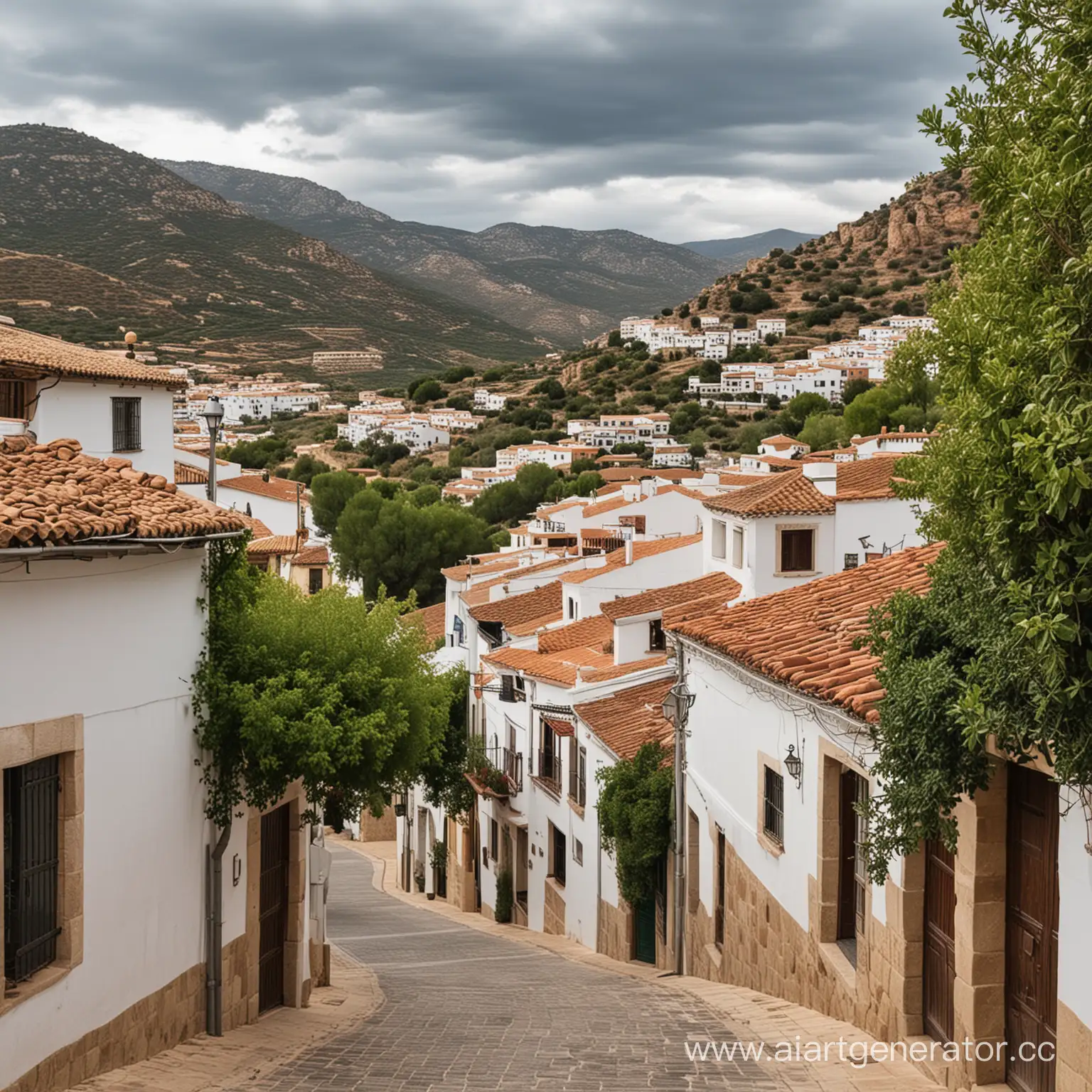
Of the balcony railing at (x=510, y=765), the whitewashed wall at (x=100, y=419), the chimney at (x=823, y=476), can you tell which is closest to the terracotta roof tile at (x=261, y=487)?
the whitewashed wall at (x=100, y=419)

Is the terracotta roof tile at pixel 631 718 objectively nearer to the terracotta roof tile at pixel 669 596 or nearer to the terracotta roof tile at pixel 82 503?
the terracotta roof tile at pixel 669 596

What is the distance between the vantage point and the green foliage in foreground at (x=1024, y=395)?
5738 millimetres

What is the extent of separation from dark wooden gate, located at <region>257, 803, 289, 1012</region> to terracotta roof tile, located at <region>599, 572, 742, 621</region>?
13.6m

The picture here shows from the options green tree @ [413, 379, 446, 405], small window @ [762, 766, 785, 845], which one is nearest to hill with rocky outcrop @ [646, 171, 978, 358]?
green tree @ [413, 379, 446, 405]

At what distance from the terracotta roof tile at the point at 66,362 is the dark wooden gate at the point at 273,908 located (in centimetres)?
1275

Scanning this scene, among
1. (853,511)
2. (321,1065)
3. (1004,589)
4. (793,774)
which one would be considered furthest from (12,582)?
(853,511)

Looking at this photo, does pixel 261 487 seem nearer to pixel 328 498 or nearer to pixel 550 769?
pixel 328 498

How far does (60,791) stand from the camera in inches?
380

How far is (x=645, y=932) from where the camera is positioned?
22094 mm

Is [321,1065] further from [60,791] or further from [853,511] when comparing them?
[853,511]

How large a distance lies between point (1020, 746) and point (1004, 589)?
135cm

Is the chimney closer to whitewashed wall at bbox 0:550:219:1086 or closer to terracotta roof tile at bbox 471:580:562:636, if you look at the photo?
terracotta roof tile at bbox 471:580:562:636

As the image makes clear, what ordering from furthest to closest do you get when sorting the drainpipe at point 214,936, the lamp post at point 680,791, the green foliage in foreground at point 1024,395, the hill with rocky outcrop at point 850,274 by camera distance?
the hill with rocky outcrop at point 850,274 < the lamp post at point 680,791 < the drainpipe at point 214,936 < the green foliage in foreground at point 1024,395

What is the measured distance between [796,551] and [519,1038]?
15369mm
